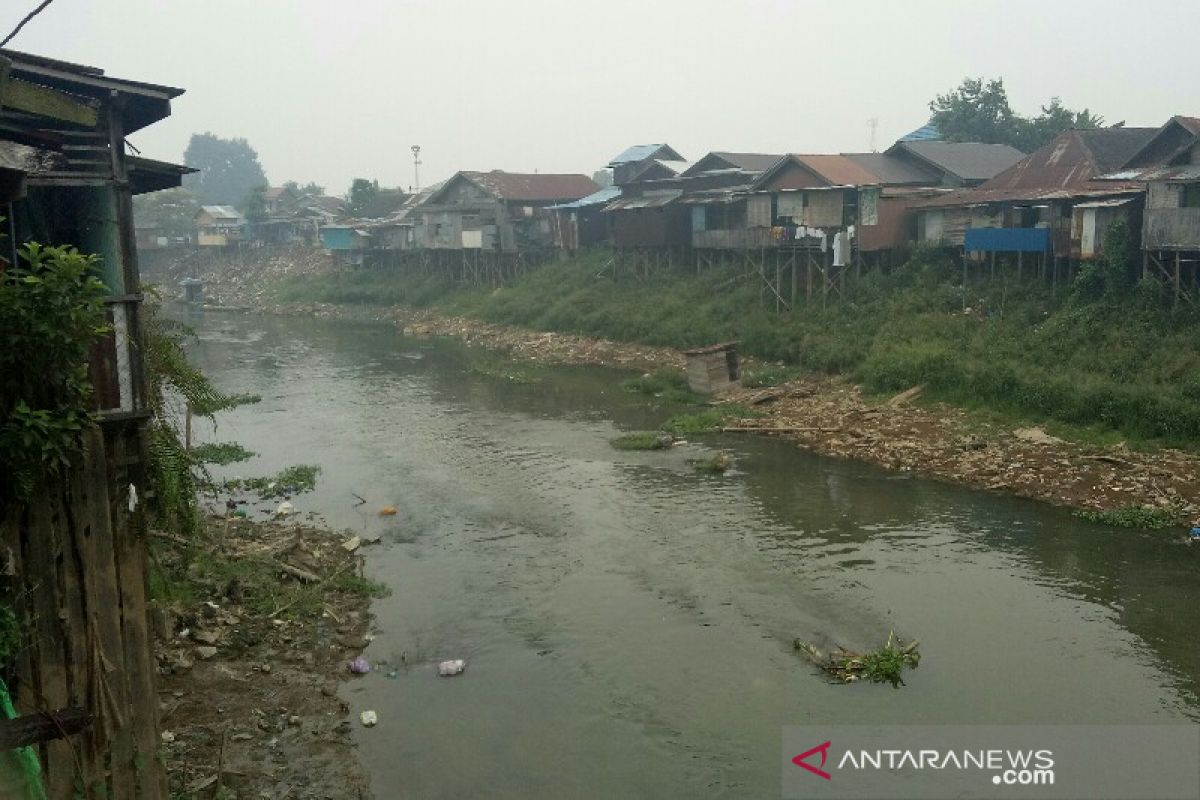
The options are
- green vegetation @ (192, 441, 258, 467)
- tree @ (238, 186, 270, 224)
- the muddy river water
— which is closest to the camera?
the muddy river water

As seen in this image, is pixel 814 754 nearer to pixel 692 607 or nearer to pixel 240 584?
pixel 692 607

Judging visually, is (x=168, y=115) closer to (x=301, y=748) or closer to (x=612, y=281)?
(x=301, y=748)

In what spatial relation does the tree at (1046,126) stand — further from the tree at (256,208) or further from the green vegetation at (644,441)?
the tree at (256,208)

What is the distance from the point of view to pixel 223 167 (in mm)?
118062

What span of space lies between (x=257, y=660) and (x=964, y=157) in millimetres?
29513

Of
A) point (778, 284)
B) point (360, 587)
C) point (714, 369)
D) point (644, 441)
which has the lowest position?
point (360, 587)

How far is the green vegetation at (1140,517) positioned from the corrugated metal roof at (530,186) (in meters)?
35.3

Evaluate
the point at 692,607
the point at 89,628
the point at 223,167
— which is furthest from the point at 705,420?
the point at 223,167

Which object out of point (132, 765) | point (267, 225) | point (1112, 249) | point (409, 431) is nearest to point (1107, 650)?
point (132, 765)

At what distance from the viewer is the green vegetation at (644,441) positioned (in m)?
20.8

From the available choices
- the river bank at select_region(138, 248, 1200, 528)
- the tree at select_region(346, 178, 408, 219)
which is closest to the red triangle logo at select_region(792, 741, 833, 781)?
the river bank at select_region(138, 248, 1200, 528)

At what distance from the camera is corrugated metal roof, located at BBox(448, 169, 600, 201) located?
4722 cm

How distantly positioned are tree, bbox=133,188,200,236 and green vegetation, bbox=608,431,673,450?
60864mm

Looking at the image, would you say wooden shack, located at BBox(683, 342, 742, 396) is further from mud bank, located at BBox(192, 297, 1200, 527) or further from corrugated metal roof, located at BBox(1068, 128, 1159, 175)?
corrugated metal roof, located at BBox(1068, 128, 1159, 175)
